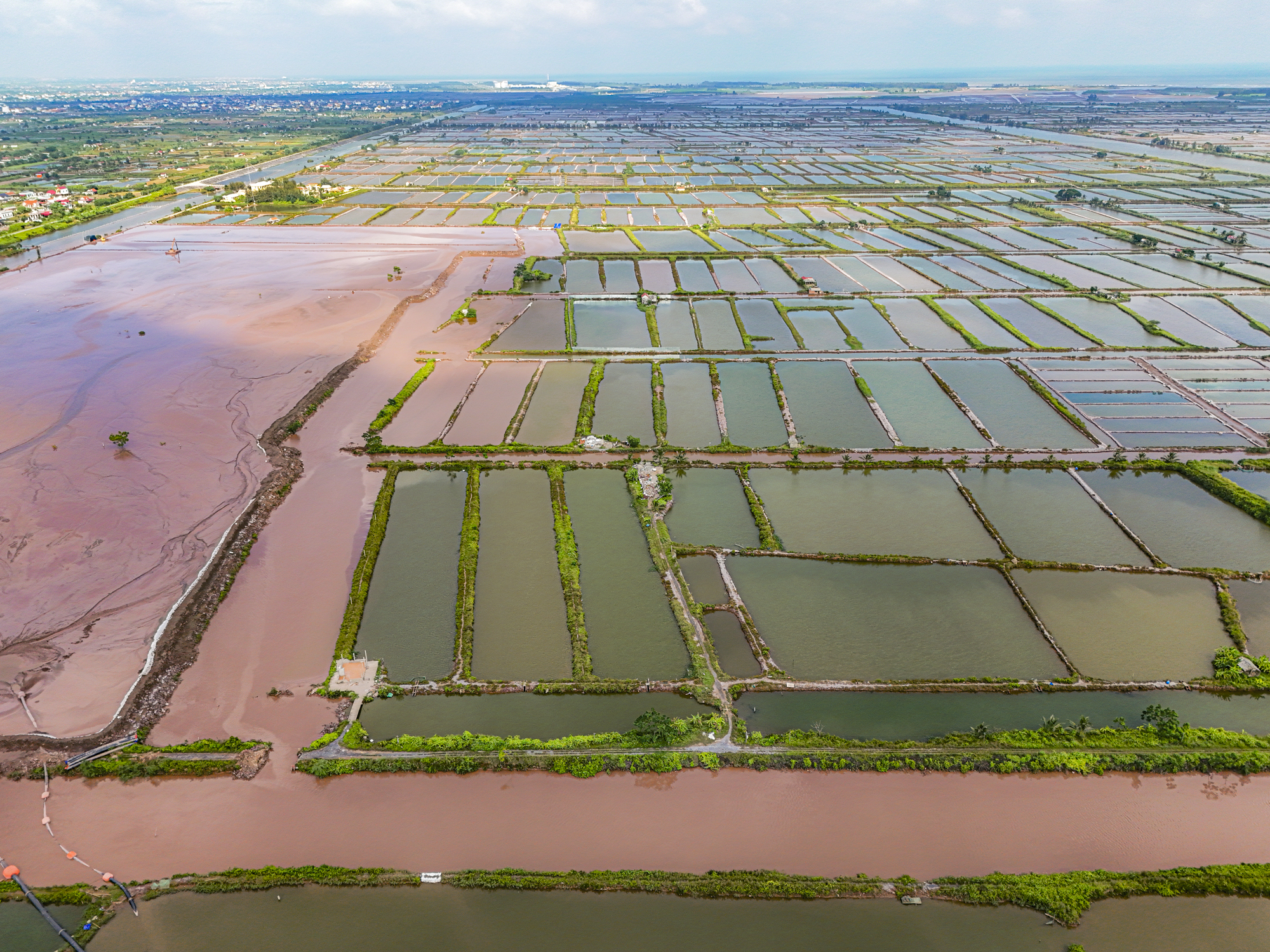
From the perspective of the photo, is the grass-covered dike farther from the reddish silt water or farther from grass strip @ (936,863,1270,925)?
the reddish silt water

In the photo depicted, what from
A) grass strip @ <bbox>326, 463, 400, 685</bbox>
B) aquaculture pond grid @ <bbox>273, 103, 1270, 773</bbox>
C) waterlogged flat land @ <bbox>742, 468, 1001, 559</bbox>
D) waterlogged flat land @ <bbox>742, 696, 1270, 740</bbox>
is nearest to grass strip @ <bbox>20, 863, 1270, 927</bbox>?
aquaculture pond grid @ <bbox>273, 103, 1270, 773</bbox>

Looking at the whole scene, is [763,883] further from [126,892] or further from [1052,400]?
[1052,400]

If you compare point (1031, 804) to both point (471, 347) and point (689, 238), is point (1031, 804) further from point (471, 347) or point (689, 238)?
point (689, 238)

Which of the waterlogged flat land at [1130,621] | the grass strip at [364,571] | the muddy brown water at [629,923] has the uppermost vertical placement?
the grass strip at [364,571]

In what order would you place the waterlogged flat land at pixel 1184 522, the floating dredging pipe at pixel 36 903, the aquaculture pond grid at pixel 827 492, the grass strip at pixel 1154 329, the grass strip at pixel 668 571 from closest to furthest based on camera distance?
the floating dredging pipe at pixel 36 903 < the grass strip at pixel 668 571 < the aquaculture pond grid at pixel 827 492 < the waterlogged flat land at pixel 1184 522 < the grass strip at pixel 1154 329

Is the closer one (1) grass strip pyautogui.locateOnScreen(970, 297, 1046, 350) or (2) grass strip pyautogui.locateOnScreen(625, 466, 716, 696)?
(2) grass strip pyautogui.locateOnScreen(625, 466, 716, 696)

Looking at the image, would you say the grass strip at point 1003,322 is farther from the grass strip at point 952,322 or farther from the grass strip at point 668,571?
the grass strip at point 668,571

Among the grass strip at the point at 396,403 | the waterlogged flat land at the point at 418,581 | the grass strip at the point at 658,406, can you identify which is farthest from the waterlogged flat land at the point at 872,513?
the grass strip at the point at 396,403
